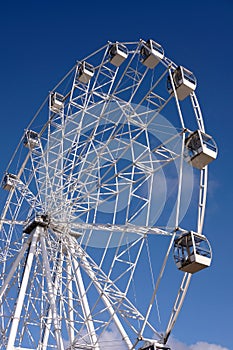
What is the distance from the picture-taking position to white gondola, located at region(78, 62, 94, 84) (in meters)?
22.0

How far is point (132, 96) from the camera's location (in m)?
19.1

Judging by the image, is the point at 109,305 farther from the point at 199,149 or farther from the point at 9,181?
the point at 9,181

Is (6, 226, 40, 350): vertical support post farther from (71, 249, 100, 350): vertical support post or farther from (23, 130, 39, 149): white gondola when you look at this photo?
(23, 130, 39, 149): white gondola

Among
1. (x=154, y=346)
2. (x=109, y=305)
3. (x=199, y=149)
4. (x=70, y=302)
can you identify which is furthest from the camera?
(x=70, y=302)

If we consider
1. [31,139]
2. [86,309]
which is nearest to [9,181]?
[31,139]

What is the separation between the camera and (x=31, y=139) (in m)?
23.5

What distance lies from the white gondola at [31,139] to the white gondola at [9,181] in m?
1.73

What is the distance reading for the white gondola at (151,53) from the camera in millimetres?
18672

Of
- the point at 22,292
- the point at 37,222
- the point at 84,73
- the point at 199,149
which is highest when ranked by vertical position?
the point at 84,73

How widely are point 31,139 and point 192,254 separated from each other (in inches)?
464

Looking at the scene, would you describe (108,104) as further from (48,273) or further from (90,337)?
(90,337)

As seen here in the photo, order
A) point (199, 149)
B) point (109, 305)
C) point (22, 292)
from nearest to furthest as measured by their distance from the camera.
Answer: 1. point (199, 149)
2. point (109, 305)
3. point (22, 292)

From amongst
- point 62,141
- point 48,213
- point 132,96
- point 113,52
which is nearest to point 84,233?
point 48,213

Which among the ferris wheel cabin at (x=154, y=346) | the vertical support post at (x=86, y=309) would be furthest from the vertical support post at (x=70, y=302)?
the ferris wheel cabin at (x=154, y=346)
